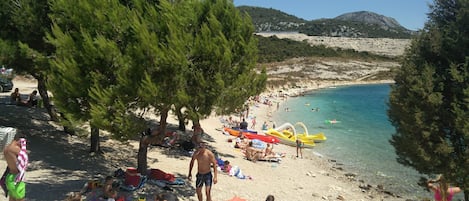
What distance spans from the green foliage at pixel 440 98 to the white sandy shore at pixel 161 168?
562cm

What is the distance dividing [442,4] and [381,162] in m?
15.3

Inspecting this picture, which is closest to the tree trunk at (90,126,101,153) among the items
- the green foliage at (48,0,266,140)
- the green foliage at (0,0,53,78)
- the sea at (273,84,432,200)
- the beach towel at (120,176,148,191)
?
the green foliage at (0,0,53,78)

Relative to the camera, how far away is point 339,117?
46.0m

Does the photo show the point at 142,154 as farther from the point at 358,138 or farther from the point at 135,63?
the point at 358,138

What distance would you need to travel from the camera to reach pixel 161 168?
1446cm

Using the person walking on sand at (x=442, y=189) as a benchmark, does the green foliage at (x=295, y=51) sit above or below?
above

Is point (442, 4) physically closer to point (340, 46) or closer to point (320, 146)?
point (320, 146)

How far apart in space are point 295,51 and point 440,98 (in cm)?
11044

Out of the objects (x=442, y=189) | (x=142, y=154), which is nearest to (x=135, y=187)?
(x=142, y=154)

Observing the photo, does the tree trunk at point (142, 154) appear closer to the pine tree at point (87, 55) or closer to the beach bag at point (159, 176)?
the beach bag at point (159, 176)

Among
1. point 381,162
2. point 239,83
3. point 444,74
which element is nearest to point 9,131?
point 239,83

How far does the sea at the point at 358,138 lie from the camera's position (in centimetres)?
1947

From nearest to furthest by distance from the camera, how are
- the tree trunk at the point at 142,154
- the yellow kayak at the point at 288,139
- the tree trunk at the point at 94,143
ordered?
the tree trunk at the point at 142,154, the tree trunk at the point at 94,143, the yellow kayak at the point at 288,139

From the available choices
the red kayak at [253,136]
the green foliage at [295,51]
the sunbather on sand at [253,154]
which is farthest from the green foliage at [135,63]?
the green foliage at [295,51]
